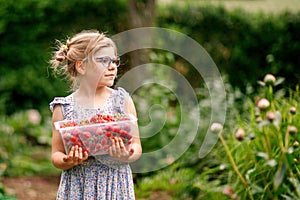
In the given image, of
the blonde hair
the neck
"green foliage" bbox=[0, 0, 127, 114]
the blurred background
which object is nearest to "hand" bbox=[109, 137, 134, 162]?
the neck

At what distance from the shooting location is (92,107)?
2.74 meters

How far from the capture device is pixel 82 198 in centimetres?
278

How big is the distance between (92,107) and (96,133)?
0.21 meters

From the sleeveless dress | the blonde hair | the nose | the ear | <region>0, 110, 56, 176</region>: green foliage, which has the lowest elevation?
the sleeveless dress

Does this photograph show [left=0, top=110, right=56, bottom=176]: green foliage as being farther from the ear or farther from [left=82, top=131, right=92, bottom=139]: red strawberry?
[left=82, top=131, right=92, bottom=139]: red strawberry

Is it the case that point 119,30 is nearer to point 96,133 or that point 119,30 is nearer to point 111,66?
point 111,66

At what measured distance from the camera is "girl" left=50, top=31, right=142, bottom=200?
265cm

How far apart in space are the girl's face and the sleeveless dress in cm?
14

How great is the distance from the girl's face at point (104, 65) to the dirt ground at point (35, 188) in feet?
8.42

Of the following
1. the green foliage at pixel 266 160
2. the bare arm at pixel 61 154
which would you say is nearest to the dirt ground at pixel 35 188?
the green foliage at pixel 266 160

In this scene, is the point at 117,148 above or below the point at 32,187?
below

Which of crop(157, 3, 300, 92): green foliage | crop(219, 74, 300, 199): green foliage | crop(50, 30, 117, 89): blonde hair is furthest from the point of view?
crop(157, 3, 300, 92): green foliage

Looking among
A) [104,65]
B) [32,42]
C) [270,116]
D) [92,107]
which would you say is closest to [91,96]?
[92,107]

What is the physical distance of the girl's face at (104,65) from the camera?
2635mm
